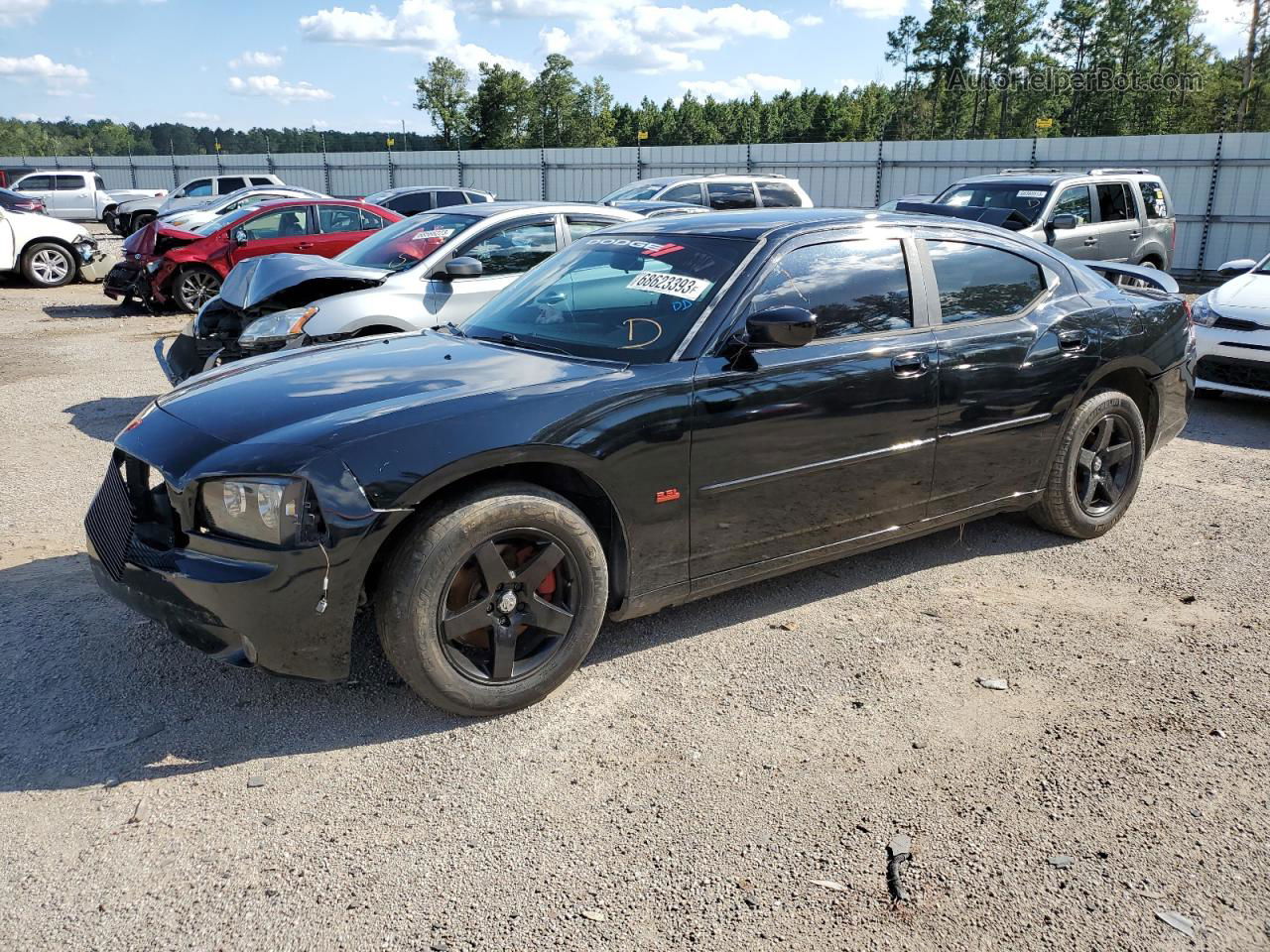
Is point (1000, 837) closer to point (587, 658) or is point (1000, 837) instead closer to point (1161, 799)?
point (1161, 799)

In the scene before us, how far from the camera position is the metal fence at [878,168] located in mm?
19000

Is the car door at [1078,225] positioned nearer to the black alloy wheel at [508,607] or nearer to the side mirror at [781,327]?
the side mirror at [781,327]

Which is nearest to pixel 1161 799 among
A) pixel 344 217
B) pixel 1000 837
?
pixel 1000 837

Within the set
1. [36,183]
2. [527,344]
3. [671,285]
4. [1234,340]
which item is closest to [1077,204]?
[1234,340]

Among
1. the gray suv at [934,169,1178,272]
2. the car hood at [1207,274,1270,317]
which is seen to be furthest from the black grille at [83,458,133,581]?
the gray suv at [934,169,1178,272]

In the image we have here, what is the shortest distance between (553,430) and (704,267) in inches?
43.2

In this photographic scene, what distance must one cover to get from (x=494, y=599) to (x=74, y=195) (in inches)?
1261

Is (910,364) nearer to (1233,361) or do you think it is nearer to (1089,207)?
(1233,361)

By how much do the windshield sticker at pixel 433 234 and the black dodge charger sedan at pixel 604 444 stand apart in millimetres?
3393

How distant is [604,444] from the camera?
3555 mm

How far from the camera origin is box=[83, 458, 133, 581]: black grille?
3473 mm

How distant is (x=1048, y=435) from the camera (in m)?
4.99

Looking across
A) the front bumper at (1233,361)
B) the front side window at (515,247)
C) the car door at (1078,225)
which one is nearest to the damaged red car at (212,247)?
the front side window at (515,247)

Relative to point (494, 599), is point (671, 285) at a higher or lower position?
higher
